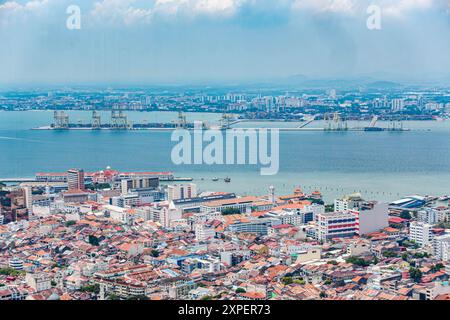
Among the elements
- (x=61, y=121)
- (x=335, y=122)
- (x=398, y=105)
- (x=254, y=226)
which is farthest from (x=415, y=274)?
(x=61, y=121)

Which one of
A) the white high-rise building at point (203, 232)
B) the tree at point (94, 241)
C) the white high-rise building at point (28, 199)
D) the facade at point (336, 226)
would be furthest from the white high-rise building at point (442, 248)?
the white high-rise building at point (28, 199)

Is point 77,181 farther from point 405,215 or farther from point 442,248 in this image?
point 442,248

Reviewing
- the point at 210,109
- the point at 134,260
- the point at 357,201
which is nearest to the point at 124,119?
the point at 210,109

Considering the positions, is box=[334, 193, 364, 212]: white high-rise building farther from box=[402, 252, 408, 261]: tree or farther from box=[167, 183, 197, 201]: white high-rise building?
box=[167, 183, 197, 201]: white high-rise building

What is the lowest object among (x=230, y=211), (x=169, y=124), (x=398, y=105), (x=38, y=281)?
(x=230, y=211)

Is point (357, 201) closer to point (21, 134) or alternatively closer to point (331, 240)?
point (331, 240)

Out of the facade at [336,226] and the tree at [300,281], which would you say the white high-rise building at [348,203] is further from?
the tree at [300,281]
